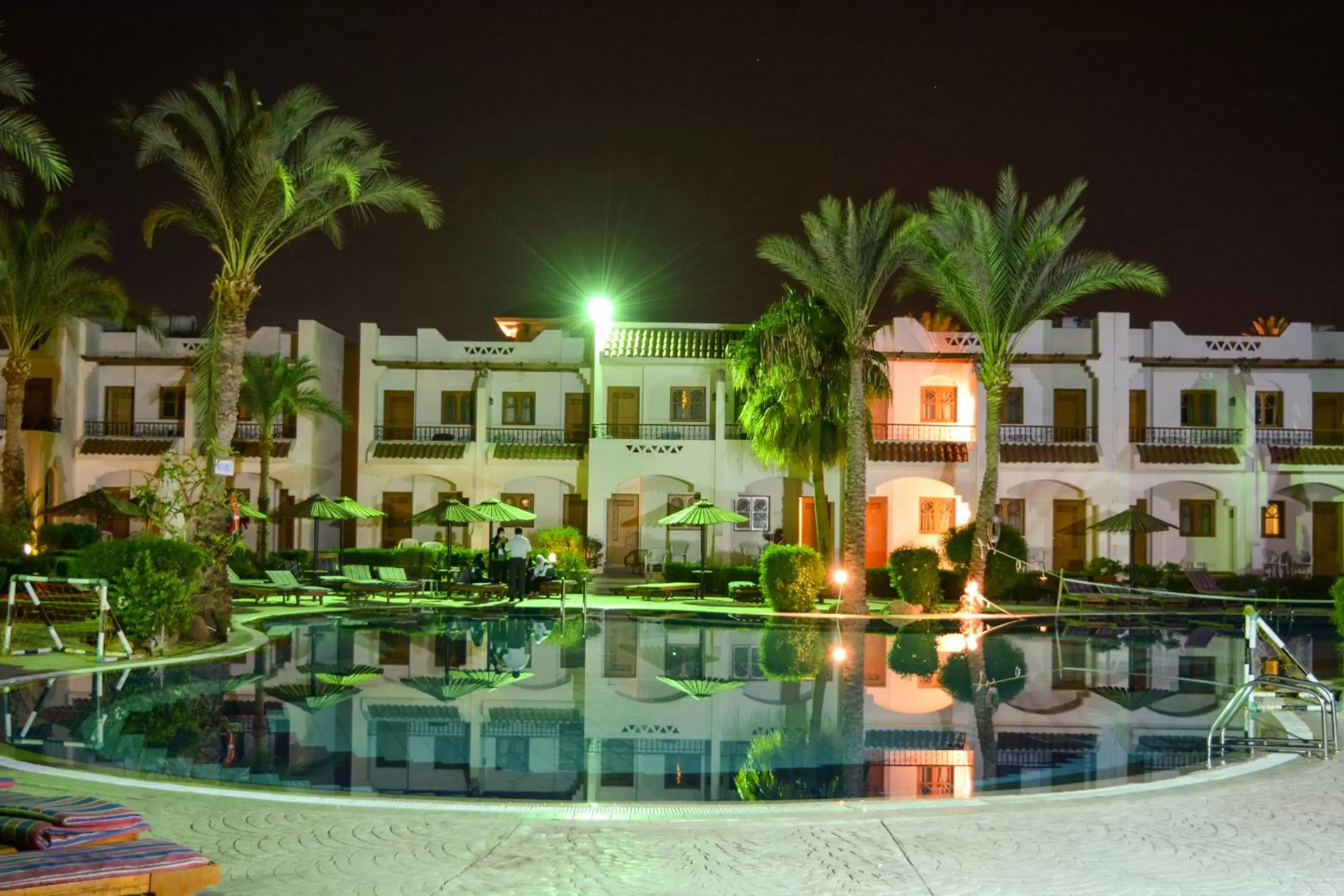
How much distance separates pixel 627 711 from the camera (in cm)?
1212

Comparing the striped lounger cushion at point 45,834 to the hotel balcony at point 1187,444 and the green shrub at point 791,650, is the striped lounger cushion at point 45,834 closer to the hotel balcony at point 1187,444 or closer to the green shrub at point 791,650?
the green shrub at point 791,650

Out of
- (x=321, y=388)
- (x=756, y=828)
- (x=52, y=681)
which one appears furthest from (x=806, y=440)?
(x=756, y=828)

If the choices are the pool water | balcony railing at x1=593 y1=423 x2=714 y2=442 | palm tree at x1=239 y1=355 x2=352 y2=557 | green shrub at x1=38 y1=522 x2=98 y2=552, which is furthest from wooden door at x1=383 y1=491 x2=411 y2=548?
the pool water

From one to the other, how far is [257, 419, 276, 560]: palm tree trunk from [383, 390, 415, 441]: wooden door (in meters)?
3.61

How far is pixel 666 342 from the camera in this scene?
37.2m

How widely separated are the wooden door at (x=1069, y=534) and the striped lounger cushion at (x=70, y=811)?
3417 centimetres

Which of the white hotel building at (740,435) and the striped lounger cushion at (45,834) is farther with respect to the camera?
the white hotel building at (740,435)

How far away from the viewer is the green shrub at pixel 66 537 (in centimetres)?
2952

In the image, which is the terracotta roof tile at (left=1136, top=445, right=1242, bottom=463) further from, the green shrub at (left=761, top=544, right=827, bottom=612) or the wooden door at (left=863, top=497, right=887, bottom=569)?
the green shrub at (left=761, top=544, right=827, bottom=612)

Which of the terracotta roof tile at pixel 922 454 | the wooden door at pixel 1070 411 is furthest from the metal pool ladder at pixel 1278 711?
the wooden door at pixel 1070 411

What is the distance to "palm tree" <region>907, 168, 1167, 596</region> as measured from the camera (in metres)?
26.5

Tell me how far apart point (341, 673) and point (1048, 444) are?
25.7 meters

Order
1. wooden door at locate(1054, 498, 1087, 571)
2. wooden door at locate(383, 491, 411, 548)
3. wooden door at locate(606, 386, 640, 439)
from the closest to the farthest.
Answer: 1. wooden door at locate(1054, 498, 1087, 571)
2. wooden door at locate(606, 386, 640, 439)
3. wooden door at locate(383, 491, 411, 548)

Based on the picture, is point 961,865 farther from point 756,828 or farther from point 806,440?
point 806,440
